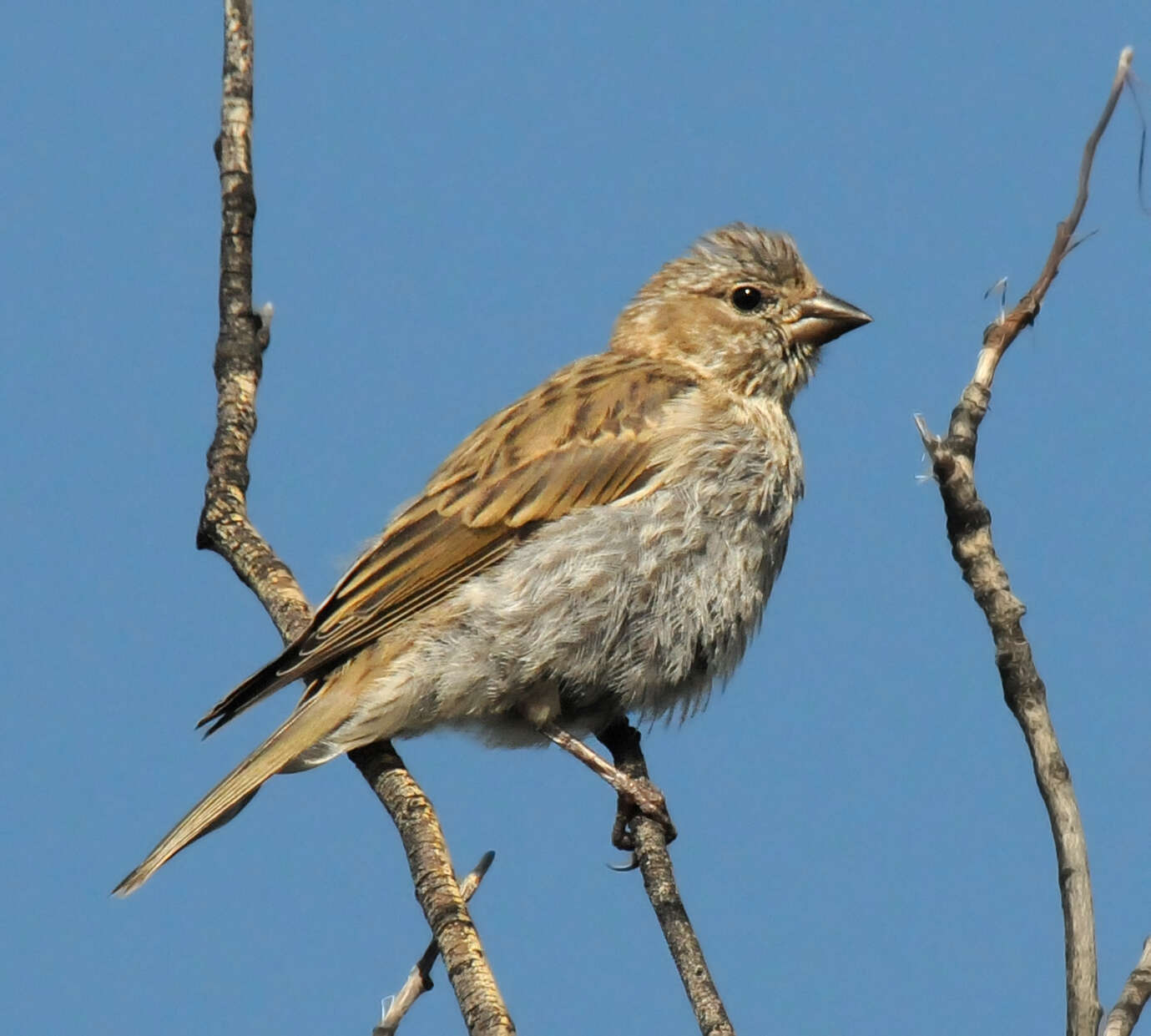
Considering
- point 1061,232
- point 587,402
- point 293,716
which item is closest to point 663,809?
point 293,716

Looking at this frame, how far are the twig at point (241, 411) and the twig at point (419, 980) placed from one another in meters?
0.39

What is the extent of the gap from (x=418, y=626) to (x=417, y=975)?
5.73 feet

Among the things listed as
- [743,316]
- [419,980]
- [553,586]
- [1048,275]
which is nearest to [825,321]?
[743,316]

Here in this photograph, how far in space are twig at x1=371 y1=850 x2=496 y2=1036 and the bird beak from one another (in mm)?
3217

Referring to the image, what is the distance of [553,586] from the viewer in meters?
5.71

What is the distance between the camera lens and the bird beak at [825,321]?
6.85 m

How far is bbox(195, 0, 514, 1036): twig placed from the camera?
526 cm

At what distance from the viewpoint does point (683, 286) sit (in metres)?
7.22

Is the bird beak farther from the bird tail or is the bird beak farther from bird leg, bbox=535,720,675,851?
the bird tail

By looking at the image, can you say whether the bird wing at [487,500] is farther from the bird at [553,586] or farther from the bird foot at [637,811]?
the bird foot at [637,811]

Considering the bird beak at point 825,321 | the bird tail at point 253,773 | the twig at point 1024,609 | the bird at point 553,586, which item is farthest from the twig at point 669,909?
the bird beak at point 825,321

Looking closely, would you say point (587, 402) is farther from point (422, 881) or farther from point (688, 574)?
point (422, 881)

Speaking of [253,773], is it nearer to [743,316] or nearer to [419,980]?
[419,980]

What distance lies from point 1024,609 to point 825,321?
3.53 metres
